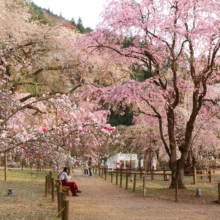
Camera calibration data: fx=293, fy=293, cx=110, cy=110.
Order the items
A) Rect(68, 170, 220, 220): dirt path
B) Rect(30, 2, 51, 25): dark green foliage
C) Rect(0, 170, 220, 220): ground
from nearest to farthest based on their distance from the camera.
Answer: Rect(0, 170, 220, 220): ground → Rect(68, 170, 220, 220): dirt path → Rect(30, 2, 51, 25): dark green foliage

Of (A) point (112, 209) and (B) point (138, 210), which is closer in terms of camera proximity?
(B) point (138, 210)

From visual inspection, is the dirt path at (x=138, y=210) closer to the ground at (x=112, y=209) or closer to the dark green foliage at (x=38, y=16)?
the ground at (x=112, y=209)

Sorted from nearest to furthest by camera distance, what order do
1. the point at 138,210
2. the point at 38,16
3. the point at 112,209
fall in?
1. the point at 138,210
2. the point at 112,209
3. the point at 38,16

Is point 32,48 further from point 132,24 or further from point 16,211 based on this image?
point 16,211

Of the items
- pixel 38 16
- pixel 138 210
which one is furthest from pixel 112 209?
pixel 38 16

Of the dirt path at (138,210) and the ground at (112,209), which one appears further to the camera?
the dirt path at (138,210)

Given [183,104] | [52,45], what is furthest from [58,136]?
[183,104]

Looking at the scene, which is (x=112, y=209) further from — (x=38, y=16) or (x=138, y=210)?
(x=38, y=16)

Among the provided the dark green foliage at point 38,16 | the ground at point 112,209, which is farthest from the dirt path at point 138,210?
the dark green foliage at point 38,16

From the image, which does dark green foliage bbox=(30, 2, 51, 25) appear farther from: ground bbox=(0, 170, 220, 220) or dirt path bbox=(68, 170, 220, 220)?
dirt path bbox=(68, 170, 220, 220)

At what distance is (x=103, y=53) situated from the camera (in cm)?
1269

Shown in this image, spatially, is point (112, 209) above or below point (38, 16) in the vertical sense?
below

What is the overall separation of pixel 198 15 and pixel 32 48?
25.7 ft

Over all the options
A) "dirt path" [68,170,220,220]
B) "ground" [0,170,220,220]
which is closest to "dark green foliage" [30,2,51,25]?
"ground" [0,170,220,220]
